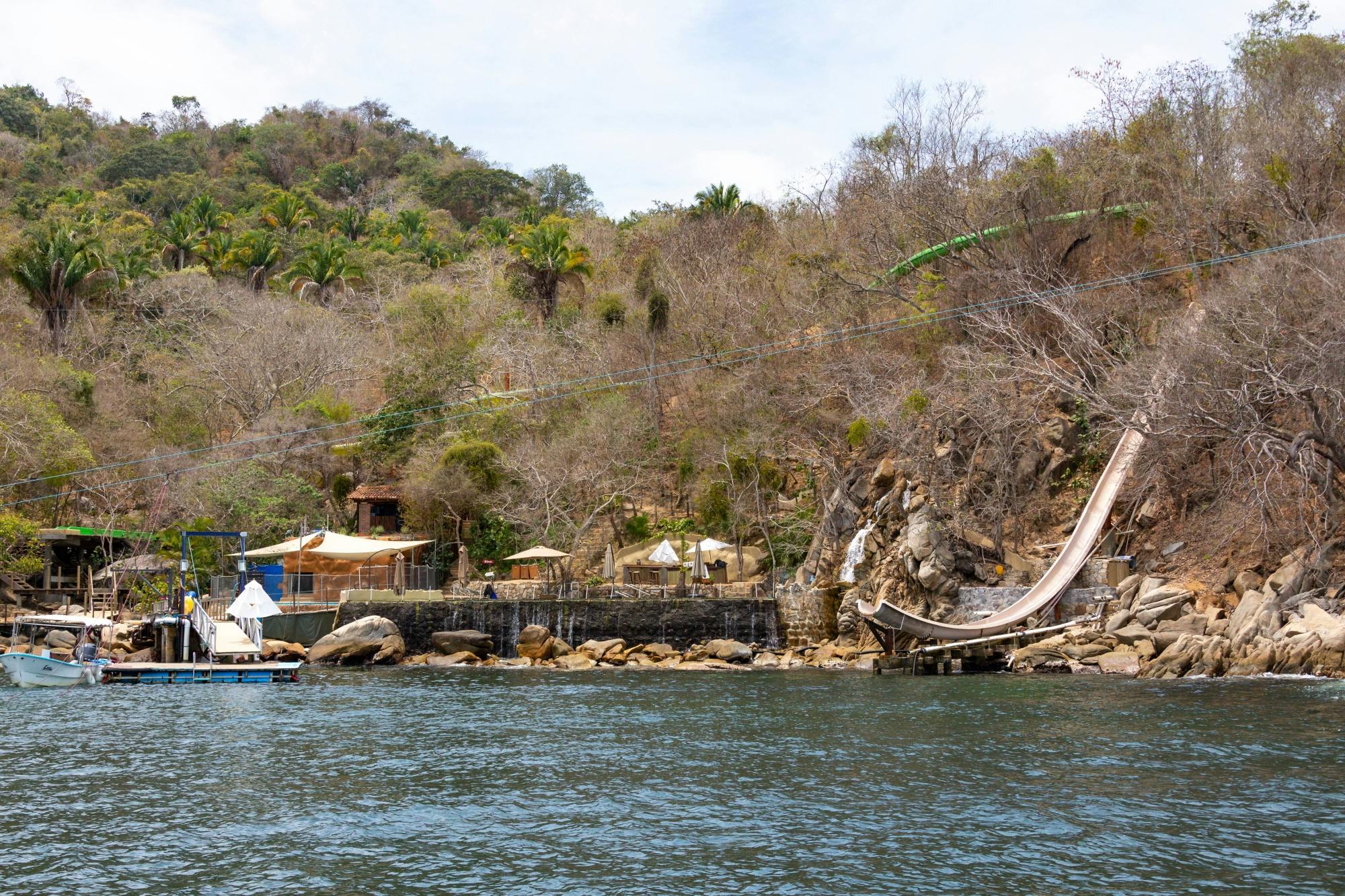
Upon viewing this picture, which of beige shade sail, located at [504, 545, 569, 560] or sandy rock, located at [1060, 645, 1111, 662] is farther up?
beige shade sail, located at [504, 545, 569, 560]

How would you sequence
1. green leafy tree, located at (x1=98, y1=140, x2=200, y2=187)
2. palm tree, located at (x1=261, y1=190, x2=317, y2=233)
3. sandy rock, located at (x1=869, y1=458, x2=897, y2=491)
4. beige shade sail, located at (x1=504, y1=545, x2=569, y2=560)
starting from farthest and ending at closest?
green leafy tree, located at (x1=98, y1=140, x2=200, y2=187)
palm tree, located at (x1=261, y1=190, x2=317, y2=233)
beige shade sail, located at (x1=504, y1=545, x2=569, y2=560)
sandy rock, located at (x1=869, y1=458, x2=897, y2=491)

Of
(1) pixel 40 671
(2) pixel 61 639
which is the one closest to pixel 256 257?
(2) pixel 61 639

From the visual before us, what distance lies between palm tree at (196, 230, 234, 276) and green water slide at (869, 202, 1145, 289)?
40.4 m

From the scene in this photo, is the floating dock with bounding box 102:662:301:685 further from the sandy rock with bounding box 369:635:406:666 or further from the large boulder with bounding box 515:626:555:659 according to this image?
the large boulder with bounding box 515:626:555:659

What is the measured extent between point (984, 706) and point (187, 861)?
48.3 feet

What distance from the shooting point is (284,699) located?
26.0 m

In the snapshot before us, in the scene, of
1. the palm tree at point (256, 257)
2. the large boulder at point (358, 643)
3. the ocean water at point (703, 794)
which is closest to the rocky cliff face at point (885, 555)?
the ocean water at point (703, 794)

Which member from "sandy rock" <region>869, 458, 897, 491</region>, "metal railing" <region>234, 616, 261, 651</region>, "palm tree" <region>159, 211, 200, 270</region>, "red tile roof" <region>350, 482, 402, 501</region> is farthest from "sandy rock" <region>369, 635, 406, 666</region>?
"palm tree" <region>159, 211, 200, 270</region>

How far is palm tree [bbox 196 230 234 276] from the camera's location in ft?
215

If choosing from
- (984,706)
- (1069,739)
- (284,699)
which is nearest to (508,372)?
(284,699)

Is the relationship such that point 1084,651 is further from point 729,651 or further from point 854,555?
point 729,651

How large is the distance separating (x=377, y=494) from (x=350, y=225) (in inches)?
1528

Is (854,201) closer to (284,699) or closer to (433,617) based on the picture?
(433,617)

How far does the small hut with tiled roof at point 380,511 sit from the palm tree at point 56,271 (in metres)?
17.0
